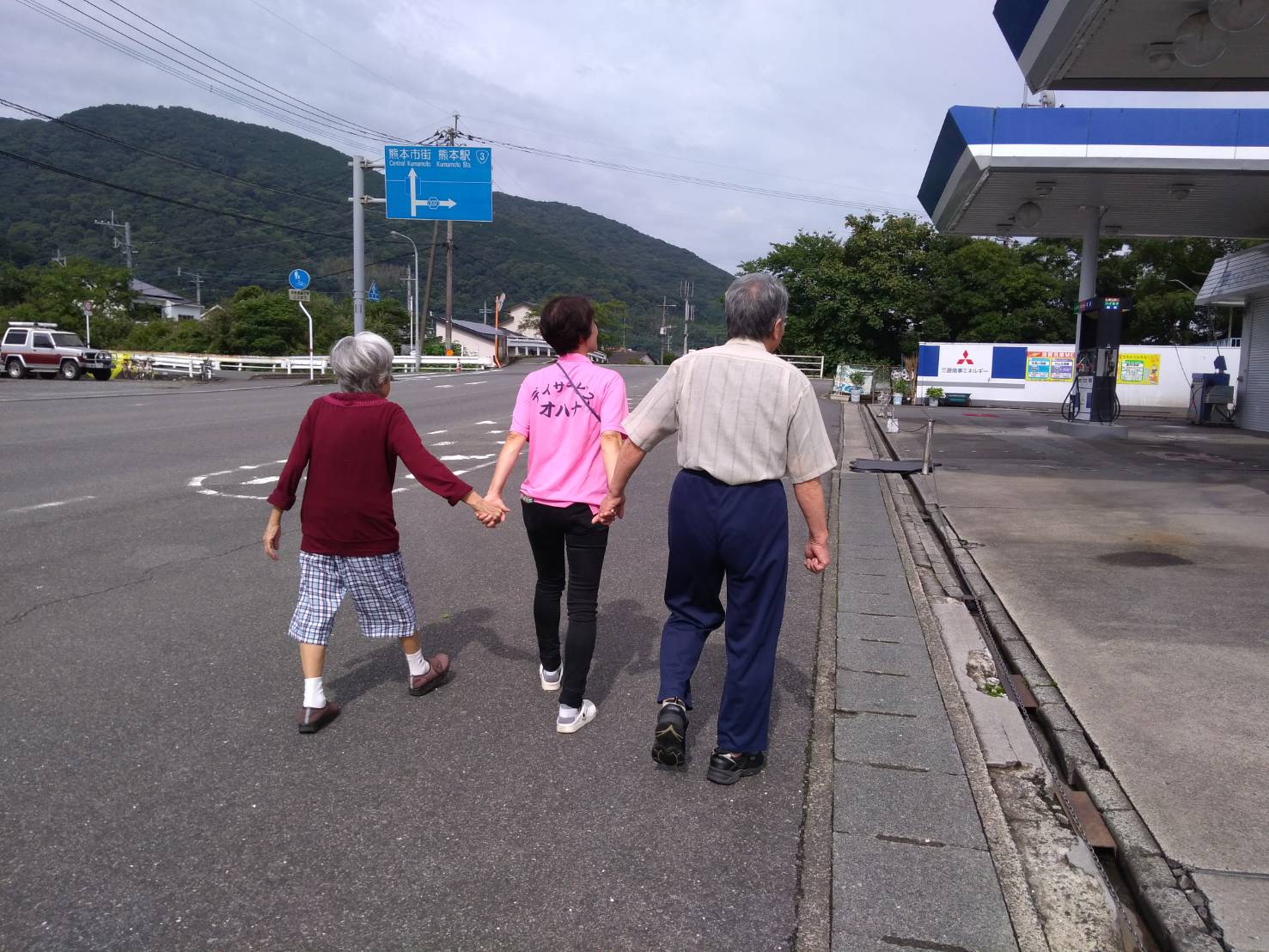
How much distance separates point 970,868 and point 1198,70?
1125 cm

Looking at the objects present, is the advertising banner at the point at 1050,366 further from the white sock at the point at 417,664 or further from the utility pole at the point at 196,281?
the utility pole at the point at 196,281

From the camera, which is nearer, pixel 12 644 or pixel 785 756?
pixel 785 756

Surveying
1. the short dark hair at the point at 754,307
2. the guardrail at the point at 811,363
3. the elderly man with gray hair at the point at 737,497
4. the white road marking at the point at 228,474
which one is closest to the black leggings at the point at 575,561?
the elderly man with gray hair at the point at 737,497

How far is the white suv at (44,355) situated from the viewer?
3069 centimetres

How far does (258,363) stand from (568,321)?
4022 cm

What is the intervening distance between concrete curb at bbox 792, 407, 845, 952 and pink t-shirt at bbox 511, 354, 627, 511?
4.22 feet

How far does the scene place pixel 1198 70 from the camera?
1068 centimetres

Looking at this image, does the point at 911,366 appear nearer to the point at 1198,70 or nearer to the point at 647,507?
the point at 1198,70

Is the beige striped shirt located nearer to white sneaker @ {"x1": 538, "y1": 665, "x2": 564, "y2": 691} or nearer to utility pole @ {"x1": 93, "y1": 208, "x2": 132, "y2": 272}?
white sneaker @ {"x1": 538, "y1": 665, "x2": 564, "y2": 691}

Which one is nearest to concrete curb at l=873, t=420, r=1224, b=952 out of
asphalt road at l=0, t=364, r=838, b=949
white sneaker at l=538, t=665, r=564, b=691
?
asphalt road at l=0, t=364, r=838, b=949

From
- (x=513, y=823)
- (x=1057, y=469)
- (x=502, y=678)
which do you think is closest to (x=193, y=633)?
(x=502, y=678)

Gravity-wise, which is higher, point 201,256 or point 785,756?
point 201,256

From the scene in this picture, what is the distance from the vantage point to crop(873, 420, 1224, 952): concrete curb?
2.50 metres

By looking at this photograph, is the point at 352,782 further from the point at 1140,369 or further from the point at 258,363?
the point at 258,363
